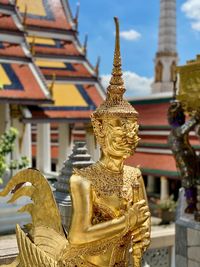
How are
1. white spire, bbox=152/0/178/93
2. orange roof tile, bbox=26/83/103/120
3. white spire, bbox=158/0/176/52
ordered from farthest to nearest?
white spire, bbox=158/0/176/52 → white spire, bbox=152/0/178/93 → orange roof tile, bbox=26/83/103/120

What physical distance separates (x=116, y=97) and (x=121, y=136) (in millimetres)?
319

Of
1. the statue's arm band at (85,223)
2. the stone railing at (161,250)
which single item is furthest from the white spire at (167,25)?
the statue's arm band at (85,223)

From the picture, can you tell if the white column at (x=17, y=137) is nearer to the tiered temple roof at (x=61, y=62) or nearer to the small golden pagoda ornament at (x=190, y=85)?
the tiered temple roof at (x=61, y=62)

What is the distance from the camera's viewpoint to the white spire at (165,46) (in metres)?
28.0

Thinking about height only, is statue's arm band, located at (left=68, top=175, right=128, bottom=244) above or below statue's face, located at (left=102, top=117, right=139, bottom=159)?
below

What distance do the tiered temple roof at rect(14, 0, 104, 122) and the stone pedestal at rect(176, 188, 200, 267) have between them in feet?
28.9

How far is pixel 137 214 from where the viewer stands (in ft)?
9.59

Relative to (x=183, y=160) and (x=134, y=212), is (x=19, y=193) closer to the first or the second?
(x=134, y=212)

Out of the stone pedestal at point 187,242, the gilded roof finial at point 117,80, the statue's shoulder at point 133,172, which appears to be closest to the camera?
the gilded roof finial at point 117,80

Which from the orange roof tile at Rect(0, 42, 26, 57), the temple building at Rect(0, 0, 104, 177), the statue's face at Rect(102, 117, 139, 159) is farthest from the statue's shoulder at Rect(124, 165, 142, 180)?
the orange roof tile at Rect(0, 42, 26, 57)

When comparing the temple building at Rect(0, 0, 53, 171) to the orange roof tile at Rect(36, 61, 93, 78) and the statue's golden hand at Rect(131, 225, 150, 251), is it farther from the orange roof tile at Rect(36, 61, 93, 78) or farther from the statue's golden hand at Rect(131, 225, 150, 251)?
the statue's golden hand at Rect(131, 225, 150, 251)

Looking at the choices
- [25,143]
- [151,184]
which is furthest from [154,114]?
[25,143]

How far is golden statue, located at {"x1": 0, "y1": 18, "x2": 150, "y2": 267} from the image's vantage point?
2.85 metres

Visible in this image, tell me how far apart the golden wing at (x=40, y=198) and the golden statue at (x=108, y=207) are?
60 millimetres
